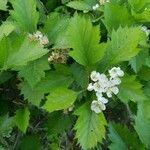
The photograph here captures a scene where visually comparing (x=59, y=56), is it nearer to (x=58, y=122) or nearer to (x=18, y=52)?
(x=18, y=52)

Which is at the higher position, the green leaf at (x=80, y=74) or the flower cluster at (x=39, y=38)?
the flower cluster at (x=39, y=38)

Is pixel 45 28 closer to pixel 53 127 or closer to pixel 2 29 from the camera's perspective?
pixel 2 29

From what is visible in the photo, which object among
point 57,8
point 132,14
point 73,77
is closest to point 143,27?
point 132,14

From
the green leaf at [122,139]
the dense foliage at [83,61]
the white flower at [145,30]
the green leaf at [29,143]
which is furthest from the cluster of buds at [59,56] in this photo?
the green leaf at [29,143]

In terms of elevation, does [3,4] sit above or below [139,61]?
above

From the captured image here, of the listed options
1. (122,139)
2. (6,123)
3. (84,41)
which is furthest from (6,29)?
(122,139)

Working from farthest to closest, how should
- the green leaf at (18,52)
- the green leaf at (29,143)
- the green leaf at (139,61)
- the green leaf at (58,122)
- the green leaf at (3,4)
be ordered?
1. the green leaf at (29,143)
2. the green leaf at (58,122)
3. the green leaf at (3,4)
4. the green leaf at (139,61)
5. the green leaf at (18,52)

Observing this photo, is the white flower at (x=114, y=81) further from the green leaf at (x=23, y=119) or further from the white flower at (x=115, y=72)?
the green leaf at (x=23, y=119)

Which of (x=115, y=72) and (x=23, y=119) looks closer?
(x=115, y=72)
